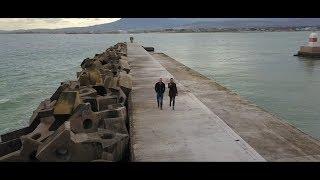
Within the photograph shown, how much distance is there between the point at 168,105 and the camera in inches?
478

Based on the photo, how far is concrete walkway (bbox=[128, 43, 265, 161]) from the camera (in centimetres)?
736

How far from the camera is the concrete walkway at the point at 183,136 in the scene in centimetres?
736

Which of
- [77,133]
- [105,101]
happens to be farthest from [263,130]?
[77,133]

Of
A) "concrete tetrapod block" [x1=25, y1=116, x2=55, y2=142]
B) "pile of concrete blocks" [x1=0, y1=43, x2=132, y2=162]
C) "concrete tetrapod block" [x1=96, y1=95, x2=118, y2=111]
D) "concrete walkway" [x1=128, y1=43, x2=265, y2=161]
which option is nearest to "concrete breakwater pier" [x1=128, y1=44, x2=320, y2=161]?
"concrete walkway" [x1=128, y1=43, x2=265, y2=161]

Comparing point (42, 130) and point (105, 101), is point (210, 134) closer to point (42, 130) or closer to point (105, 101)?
point (105, 101)

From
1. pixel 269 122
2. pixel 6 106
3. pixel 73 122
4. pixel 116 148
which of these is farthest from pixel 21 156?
pixel 6 106

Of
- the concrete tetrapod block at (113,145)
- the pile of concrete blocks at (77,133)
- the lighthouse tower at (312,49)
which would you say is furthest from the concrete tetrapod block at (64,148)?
the lighthouse tower at (312,49)

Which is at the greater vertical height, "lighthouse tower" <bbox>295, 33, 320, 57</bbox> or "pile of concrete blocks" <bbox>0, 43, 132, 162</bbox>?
"pile of concrete blocks" <bbox>0, 43, 132, 162</bbox>

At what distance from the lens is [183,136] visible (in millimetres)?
8711

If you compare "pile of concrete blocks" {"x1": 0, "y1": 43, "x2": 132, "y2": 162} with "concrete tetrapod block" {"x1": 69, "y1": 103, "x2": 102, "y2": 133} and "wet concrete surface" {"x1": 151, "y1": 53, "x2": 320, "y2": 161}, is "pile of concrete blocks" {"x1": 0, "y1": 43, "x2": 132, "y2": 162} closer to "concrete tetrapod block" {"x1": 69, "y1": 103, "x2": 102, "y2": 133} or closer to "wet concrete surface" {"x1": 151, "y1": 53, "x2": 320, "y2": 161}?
"concrete tetrapod block" {"x1": 69, "y1": 103, "x2": 102, "y2": 133}

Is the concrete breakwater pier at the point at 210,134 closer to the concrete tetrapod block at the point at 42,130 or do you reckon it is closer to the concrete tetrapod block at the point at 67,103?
the concrete tetrapod block at the point at 67,103

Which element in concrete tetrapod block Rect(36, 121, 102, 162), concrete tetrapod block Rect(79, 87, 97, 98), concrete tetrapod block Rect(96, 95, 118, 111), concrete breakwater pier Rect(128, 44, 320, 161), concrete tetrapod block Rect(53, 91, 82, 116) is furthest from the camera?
concrete tetrapod block Rect(79, 87, 97, 98)
